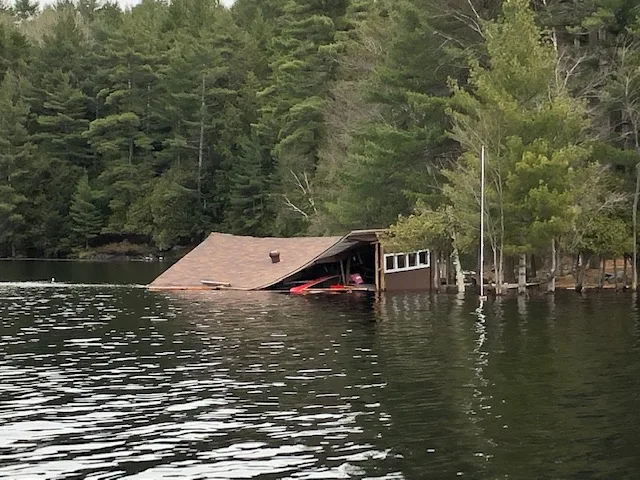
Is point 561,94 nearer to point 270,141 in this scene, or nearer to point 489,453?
point 489,453

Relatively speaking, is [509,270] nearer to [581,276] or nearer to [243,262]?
[581,276]

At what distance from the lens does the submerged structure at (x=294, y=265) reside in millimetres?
53344

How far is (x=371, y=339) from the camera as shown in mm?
30594

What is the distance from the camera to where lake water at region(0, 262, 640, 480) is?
15.3 m

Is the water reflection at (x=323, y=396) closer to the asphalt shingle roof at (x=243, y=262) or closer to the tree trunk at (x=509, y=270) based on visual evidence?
the tree trunk at (x=509, y=270)

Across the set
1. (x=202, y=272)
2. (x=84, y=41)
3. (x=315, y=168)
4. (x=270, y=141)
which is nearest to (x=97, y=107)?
(x=84, y=41)

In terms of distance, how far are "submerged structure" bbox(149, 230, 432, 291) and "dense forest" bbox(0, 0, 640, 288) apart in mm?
2984

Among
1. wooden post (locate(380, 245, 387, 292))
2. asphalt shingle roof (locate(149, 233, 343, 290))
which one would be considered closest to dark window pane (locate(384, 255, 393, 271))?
wooden post (locate(380, 245, 387, 292))

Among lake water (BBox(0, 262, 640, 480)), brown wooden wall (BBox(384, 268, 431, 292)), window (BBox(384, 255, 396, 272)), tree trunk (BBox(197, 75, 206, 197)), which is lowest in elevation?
lake water (BBox(0, 262, 640, 480))

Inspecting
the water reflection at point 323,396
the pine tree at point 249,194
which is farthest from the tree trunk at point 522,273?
the pine tree at point 249,194

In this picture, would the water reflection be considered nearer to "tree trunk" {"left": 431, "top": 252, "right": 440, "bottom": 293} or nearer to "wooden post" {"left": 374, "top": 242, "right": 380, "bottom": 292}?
"wooden post" {"left": 374, "top": 242, "right": 380, "bottom": 292}

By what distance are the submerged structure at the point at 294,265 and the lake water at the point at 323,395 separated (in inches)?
537

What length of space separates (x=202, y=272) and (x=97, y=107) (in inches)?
2197

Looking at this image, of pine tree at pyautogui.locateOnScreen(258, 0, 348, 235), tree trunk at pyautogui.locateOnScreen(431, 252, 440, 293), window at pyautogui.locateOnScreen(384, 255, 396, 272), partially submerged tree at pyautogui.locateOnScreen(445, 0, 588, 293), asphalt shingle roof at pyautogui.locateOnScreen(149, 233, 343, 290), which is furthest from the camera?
pine tree at pyautogui.locateOnScreen(258, 0, 348, 235)
